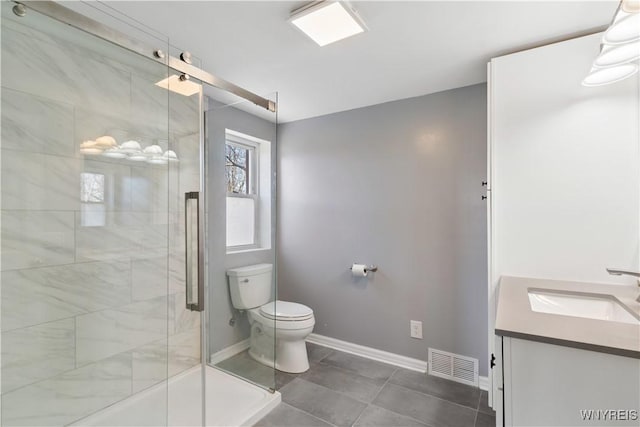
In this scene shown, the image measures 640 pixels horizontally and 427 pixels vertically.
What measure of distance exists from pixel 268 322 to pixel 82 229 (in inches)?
53.3

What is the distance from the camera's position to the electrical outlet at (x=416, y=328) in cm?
251

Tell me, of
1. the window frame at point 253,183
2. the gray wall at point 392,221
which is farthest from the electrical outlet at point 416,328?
the window frame at point 253,183

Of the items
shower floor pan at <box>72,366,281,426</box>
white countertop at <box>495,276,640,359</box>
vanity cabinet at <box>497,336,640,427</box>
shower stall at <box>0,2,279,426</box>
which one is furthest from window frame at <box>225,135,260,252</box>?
vanity cabinet at <box>497,336,640,427</box>

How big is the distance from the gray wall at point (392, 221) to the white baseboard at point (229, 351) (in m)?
0.84

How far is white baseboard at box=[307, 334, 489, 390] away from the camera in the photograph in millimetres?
2471

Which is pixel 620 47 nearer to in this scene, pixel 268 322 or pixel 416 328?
pixel 416 328

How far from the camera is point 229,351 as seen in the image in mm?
2361

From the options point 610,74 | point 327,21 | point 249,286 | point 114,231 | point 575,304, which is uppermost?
point 327,21

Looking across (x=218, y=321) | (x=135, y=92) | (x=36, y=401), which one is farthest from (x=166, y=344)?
(x=135, y=92)

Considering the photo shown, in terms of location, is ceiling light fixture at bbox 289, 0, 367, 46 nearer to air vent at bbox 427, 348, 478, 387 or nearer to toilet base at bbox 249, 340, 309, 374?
toilet base at bbox 249, 340, 309, 374

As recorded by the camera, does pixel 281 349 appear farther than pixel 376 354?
No

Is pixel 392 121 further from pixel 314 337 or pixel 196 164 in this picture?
pixel 314 337

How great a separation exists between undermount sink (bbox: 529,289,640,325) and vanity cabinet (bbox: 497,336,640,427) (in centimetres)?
58

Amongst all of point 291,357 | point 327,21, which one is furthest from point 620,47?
point 291,357
